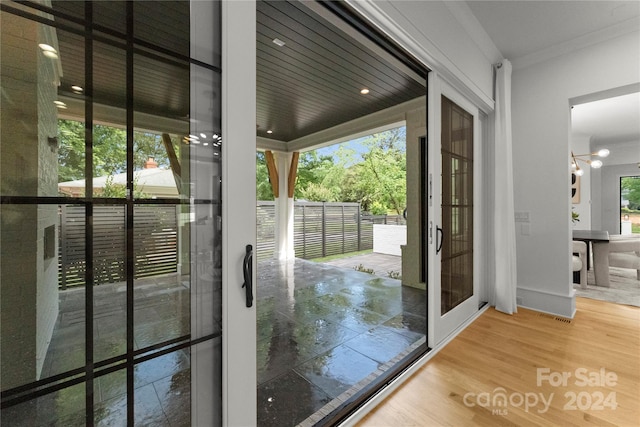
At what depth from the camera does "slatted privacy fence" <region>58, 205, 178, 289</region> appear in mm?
730

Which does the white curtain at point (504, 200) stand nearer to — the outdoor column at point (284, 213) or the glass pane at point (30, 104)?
the glass pane at point (30, 104)

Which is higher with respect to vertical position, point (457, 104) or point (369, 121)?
point (369, 121)

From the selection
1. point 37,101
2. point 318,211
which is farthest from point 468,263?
point 318,211

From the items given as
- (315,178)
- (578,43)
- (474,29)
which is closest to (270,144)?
(315,178)

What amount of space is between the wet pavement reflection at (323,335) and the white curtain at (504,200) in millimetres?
892

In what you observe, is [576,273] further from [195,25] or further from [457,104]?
[195,25]

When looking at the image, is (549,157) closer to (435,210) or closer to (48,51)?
(435,210)

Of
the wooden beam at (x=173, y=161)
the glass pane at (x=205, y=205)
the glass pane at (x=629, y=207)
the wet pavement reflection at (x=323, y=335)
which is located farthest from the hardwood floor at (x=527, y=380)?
the glass pane at (x=629, y=207)

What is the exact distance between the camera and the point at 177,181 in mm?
934

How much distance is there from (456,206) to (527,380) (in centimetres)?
141

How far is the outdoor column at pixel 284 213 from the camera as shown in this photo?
21.5 feet

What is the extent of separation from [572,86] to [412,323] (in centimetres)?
293

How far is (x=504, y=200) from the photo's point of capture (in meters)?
2.91

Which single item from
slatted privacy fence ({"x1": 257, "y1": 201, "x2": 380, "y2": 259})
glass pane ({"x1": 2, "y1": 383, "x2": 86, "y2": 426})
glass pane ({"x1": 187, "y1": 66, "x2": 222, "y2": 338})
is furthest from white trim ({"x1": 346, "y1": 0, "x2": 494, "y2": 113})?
slatted privacy fence ({"x1": 257, "y1": 201, "x2": 380, "y2": 259})
